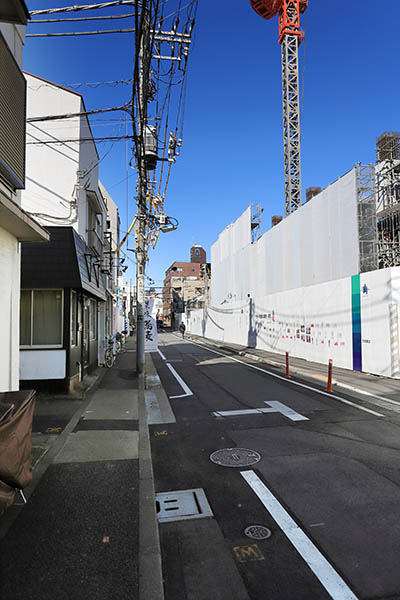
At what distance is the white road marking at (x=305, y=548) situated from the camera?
3.13 metres

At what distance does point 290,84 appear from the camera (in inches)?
1999

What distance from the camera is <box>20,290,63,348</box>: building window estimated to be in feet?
36.0

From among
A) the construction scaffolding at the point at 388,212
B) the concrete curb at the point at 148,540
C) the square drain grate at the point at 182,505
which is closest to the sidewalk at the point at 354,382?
the square drain grate at the point at 182,505

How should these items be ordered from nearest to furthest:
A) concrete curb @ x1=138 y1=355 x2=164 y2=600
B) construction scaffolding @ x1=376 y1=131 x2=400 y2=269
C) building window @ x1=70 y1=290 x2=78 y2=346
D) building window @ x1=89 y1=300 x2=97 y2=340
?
concrete curb @ x1=138 y1=355 x2=164 y2=600
building window @ x1=70 y1=290 x2=78 y2=346
building window @ x1=89 y1=300 x2=97 y2=340
construction scaffolding @ x1=376 y1=131 x2=400 y2=269

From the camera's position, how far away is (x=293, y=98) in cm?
5069

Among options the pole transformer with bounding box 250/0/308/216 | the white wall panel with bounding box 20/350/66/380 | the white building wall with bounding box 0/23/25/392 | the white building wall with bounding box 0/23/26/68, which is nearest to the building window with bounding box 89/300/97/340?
the white wall panel with bounding box 20/350/66/380

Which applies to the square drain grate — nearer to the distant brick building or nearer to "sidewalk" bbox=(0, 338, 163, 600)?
"sidewalk" bbox=(0, 338, 163, 600)

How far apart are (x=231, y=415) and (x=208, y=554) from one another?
542cm

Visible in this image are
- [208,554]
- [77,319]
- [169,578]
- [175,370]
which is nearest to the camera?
[169,578]

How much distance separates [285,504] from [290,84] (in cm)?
5682

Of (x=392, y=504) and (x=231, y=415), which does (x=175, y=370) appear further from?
(x=392, y=504)

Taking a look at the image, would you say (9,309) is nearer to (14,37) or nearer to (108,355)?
(14,37)

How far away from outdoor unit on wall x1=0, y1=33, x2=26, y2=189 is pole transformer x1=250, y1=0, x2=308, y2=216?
1709 inches

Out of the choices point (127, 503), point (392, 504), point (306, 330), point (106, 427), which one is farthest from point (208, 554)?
point (306, 330)
